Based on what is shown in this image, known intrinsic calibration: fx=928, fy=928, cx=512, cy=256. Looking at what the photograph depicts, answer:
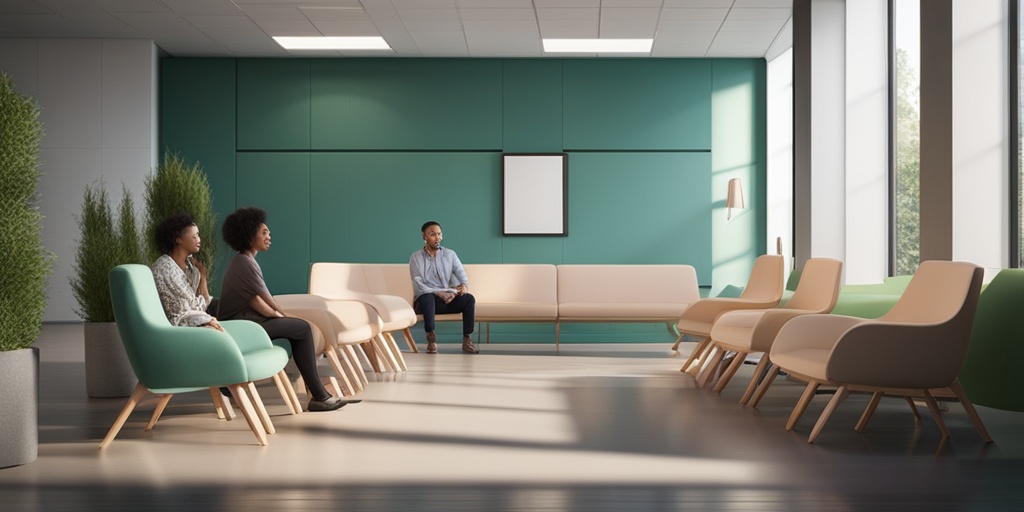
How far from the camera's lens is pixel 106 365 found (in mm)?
5781

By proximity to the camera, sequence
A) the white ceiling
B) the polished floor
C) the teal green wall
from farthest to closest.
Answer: the teal green wall
the white ceiling
the polished floor

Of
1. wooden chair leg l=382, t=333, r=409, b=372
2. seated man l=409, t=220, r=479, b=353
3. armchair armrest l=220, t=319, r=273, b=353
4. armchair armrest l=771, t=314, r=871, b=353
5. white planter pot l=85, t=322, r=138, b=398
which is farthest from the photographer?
seated man l=409, t=220, r=479, b=353

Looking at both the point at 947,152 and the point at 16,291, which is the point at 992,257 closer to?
the point at 947,152

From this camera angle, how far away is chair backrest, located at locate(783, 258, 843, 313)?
19.3 ft

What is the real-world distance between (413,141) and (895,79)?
5862mm

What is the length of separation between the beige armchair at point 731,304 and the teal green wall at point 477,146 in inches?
176

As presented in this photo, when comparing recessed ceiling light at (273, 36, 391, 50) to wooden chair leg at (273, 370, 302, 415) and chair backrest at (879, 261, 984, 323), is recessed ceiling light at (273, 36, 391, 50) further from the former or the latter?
chair backrest at (879, 261, 984, 323)

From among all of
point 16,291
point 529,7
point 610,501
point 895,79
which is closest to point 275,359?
point 16,291

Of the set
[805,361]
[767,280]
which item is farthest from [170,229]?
[767,280]

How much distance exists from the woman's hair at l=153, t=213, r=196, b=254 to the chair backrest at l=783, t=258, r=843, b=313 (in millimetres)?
3873

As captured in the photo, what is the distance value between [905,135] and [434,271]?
4.64m

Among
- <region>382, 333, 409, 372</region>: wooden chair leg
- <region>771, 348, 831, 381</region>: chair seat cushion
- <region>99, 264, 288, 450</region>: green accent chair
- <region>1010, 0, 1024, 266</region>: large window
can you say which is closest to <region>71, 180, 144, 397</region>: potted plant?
<region>99, 264, 288, 450</region>: green accent chair

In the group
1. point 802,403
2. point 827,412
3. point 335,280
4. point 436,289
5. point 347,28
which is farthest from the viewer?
point 347,28

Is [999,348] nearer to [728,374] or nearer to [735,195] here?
[728,374]
